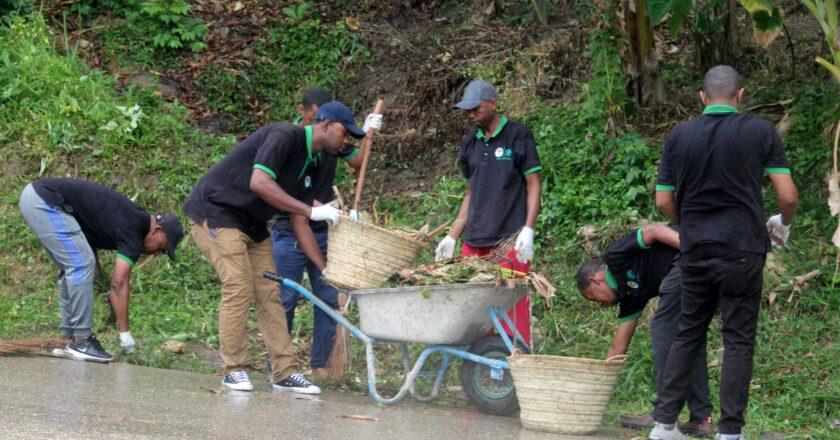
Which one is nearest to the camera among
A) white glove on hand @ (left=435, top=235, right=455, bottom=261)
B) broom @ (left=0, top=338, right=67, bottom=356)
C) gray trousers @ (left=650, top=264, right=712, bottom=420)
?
gray trousers @ (left=650, top=264, right=712, bottom=420)

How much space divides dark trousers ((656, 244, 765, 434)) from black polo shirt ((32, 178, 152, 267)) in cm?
416

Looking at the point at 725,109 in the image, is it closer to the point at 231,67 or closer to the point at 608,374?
the point at 608,374

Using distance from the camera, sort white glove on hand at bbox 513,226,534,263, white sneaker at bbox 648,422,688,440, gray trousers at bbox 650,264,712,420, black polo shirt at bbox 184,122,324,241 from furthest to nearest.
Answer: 1. white glove on hand at bbox 513,226,534,263
2. black polo shirt at bbox 184,122,324,241
3. gray trousers at bbox 650,264,712,420
4. white sneaker at bbox 648,422,688,440

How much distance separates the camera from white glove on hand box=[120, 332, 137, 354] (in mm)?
8172

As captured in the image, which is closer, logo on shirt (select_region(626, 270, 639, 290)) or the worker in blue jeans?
logo on shirt (select_region(626, 270, 639, 290))

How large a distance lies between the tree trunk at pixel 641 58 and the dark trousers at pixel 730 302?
173 inches

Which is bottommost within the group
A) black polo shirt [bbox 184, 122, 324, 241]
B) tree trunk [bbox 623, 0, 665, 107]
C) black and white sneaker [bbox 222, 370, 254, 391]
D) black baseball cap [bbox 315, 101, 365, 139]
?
black and white sneaker [bbox 222, 370, 254, 391]

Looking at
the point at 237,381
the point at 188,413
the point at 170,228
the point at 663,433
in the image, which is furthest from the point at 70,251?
the point at 663,433

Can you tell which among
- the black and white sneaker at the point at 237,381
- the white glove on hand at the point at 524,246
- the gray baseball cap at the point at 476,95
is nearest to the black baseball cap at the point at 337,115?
the gray baseball cap at the point at 476,95

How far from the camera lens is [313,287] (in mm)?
7855

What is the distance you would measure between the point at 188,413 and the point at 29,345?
2.71 m

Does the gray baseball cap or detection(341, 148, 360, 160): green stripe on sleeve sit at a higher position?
the gray baseball cap

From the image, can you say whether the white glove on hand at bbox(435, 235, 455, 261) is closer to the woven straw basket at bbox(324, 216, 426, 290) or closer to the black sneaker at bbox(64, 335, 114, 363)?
the woven straw basket at bbox(324, 216, 426, 290)

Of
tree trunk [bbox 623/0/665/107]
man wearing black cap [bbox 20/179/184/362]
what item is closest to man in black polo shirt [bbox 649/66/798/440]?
tree trunk [bbox 623/0/665/107]
